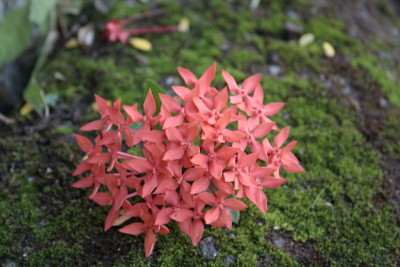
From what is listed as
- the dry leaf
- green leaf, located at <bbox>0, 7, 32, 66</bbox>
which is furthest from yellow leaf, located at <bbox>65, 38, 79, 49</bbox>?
the dry leaf

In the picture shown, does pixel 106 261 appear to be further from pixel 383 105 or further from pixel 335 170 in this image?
pixel 383 105

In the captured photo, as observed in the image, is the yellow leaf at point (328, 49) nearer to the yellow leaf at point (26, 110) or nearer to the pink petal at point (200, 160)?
the pink petal at point (200, 160)

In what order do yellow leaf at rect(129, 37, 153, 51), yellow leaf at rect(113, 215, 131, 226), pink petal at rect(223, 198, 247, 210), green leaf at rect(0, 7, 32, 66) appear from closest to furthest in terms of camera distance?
pink petal at rect(223, 198, 247, 210) → yellow leaf at rect(113, 215, 131, 226) → green leaf at rect(0, 7, 32, 66) → yellow leaf at rect(129, 37, 153, 51)

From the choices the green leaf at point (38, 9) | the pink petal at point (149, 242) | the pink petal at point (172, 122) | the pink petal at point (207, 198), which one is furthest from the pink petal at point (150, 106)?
the green leaf at point (38, 9)

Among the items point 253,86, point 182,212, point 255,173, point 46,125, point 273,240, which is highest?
point 253,86

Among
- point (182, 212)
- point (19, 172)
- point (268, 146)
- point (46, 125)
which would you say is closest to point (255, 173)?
point (268, 146)

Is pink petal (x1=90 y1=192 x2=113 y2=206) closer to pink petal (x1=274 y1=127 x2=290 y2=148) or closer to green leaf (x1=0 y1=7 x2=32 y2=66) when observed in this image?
pink petal (x1=274 y1=127 x2=290 y2=148)

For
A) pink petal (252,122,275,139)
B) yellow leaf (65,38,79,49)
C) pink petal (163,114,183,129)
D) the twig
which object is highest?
pink petal (252,122,275,139)
